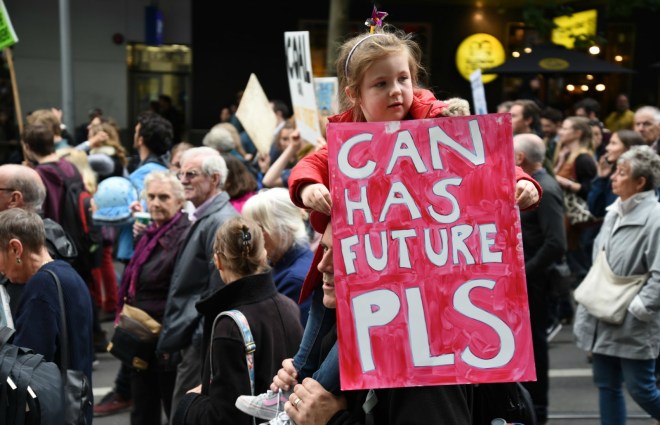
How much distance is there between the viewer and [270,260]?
5441mm

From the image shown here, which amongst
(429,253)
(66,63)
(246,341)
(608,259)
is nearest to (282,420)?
(429,253)

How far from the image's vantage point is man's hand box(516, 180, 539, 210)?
8.75 feet

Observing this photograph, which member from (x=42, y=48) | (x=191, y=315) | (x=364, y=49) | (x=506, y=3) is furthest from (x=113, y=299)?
(x=506, y=3)

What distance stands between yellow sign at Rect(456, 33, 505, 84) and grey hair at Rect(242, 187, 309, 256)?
16247mm

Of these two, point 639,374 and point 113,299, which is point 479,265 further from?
point 113,299

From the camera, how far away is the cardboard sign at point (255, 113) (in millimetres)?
9094

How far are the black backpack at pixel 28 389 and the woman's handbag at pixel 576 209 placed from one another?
7.02 meters

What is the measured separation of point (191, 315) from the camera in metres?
5.67

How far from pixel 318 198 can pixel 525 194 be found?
537mm

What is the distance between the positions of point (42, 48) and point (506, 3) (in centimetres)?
928

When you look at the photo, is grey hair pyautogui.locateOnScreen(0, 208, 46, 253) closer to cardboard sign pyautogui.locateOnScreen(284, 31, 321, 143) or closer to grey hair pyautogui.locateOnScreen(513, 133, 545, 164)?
cardboard sign pyautogui.locateOnScreen(284, 31, 321, 143)

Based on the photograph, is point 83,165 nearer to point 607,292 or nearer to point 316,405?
point 607,292

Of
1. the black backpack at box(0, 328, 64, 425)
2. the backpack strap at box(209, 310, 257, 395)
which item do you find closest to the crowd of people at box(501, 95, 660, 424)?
the backpack strap at box(209, 310, 257, 395)

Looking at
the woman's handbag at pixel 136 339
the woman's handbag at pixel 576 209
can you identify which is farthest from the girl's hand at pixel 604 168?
the woman's handbag at pixel 136 339
